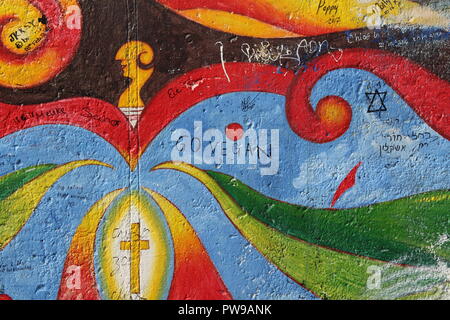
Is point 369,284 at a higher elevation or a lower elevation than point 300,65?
lower

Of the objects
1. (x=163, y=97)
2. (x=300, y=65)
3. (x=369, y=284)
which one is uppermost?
(x=300, y=65)

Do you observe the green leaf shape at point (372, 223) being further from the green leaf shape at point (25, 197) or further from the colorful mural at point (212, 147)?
the green leaf shape at point (25, 197)

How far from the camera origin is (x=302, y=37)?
8.05 ft

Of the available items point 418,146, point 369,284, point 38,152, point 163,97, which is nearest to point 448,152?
point 418,146

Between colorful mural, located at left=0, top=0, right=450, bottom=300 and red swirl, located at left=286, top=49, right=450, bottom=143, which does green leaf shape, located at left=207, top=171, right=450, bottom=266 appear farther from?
red swirl, located at left=286, top=49, right=450, bottom=143

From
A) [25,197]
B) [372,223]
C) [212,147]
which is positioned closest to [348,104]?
[372,223]

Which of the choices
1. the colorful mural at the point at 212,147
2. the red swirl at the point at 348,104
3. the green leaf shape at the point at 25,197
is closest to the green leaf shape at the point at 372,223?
the colorful mural at the point at 212,147

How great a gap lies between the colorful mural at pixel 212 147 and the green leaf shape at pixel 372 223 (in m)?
0.01

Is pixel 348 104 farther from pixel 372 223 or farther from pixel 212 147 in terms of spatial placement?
pixel 212 147

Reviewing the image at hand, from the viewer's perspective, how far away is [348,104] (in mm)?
2445

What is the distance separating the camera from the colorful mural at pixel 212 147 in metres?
2.44

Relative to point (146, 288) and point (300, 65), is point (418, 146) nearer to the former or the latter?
point (300, 65)

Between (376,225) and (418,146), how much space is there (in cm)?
64

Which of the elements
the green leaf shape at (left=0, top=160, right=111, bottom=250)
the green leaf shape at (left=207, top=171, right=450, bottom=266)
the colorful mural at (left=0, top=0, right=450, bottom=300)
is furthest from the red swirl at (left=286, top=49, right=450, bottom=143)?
the green leaf shape at (left=0, top=160, right=111, bottom=250)
